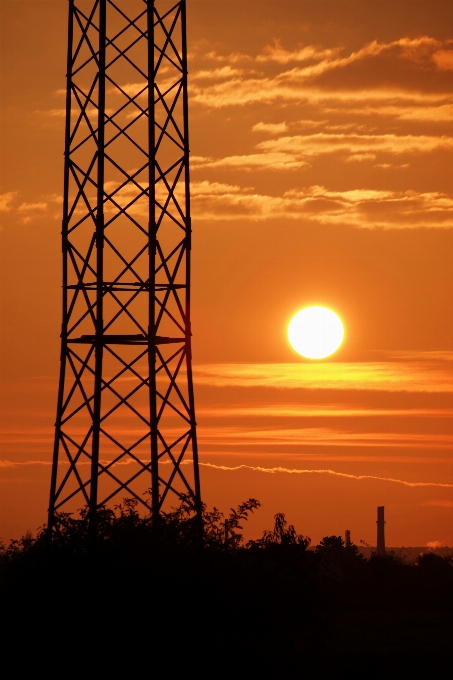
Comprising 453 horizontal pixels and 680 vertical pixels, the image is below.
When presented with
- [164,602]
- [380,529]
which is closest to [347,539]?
[380,529]

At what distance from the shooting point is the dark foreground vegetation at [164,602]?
2409 cm

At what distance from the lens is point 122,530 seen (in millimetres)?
27203

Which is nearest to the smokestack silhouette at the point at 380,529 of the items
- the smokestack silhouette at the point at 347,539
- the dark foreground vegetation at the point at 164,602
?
the smokestack silhouette at the point at 347,539

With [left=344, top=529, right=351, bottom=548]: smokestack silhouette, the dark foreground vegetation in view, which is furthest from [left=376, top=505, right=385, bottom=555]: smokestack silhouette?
the dark foreground vegetation

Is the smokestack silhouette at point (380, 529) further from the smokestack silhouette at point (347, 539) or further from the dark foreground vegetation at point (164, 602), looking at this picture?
the dark foreground vegetation at point (164, 602)

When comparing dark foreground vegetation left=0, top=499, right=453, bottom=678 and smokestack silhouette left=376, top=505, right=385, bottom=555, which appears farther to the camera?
smokestack silhouette left=376, top=505, right=385, bottom=555

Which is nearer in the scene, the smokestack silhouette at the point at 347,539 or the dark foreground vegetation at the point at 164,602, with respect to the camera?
the dark foreground vegetation at the point at 164,602

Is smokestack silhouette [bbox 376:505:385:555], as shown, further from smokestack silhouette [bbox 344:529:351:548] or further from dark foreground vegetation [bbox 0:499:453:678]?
dark foreground vegetation [bbox 0:499:453:678]

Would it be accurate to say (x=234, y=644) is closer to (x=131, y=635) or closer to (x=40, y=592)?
(x=131, y=635)

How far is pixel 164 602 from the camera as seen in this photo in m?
24.6

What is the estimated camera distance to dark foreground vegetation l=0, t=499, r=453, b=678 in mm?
24094

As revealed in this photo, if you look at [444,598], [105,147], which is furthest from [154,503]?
[444,598]

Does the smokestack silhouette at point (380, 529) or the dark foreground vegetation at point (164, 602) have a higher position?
the smokestack silhouette at point (380, 529)

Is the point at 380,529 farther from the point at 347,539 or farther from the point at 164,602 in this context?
the point at 164,602
